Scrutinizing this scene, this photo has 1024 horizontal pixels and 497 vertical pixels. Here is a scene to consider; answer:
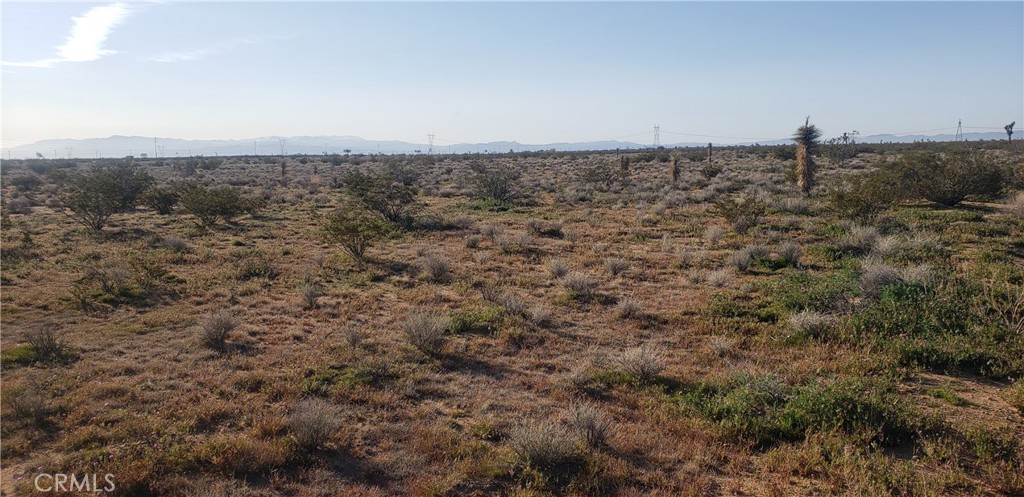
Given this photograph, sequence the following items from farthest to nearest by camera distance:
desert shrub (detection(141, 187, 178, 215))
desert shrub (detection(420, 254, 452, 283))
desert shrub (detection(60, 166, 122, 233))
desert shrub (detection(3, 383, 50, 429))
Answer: desert shrub (detection(141, 187, 178, 215))
desert shrub (detection(60, 166, 122, 233))
desert shrub (detection(420, 254, 452, 283))
desert shrub (detection(3, 383, 50, 429))

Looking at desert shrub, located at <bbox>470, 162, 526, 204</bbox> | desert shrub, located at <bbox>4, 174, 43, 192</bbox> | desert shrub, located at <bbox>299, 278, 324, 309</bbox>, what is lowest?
desert shrub, located at <bbox>299, 278, 324, 309</bbox>

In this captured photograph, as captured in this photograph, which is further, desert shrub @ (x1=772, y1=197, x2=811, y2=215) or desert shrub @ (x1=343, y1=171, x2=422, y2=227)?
desert shrub @ (x1=343, y1=171, x2=422, y2=227)

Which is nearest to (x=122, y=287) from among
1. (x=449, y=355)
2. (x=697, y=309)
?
(x=449, y=355)

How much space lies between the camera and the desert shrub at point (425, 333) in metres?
8.56

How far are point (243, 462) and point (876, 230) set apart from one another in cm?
1733

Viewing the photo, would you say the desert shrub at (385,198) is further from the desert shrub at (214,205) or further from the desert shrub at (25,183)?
the desert shrub at (25,183)

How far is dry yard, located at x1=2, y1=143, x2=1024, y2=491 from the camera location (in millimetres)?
5250

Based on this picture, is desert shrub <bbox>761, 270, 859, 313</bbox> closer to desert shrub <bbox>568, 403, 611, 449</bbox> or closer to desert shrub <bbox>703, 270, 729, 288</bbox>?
desert shrub <bbox>703, 270, 729, 288</bbox>

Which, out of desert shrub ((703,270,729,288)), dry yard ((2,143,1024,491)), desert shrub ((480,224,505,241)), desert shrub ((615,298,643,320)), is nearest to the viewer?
dry yard ((2,143,1024,491))

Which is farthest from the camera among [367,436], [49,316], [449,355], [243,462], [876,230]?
[876,230]

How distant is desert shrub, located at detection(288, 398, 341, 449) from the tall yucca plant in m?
26.4

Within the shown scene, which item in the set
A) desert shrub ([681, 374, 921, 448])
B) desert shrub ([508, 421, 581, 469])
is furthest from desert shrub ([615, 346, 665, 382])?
desert shrub ([508, 421, 581, 469])

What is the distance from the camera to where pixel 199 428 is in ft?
20.0

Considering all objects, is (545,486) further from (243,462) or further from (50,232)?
(50,232)
